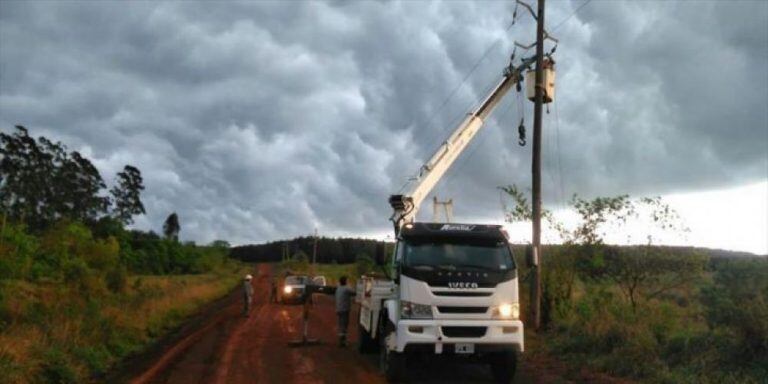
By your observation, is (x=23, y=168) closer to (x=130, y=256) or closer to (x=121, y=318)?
(x=130, y=256)

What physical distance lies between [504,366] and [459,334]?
1.34 meters

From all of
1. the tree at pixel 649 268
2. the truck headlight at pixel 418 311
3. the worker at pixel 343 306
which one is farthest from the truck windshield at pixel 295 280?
the truck headlight at pixel 418 311

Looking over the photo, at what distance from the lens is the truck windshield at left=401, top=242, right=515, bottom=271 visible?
13062mm

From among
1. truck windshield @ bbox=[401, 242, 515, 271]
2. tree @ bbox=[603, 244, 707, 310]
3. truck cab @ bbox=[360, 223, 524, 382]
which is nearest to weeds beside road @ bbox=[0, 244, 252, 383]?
truck cab @ bbox=[360, 223, 524, 382]

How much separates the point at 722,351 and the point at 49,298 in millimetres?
21259

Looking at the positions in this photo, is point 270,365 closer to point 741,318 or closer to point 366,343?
point 366,343

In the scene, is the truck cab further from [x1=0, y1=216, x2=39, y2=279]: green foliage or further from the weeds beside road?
[x1=0, y1=216, x2=39, y2=279]: green foliage

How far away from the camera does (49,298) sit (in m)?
24.6

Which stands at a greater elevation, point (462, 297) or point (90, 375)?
point (462, 297)

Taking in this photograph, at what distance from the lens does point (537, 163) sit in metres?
20.6

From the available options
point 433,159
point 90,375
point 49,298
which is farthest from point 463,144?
point 49,298

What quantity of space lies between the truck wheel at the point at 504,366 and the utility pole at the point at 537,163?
679 centimetres

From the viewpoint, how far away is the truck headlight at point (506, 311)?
502 inches

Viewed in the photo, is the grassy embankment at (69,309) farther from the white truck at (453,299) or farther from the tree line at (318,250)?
the tree line at (318,250)
